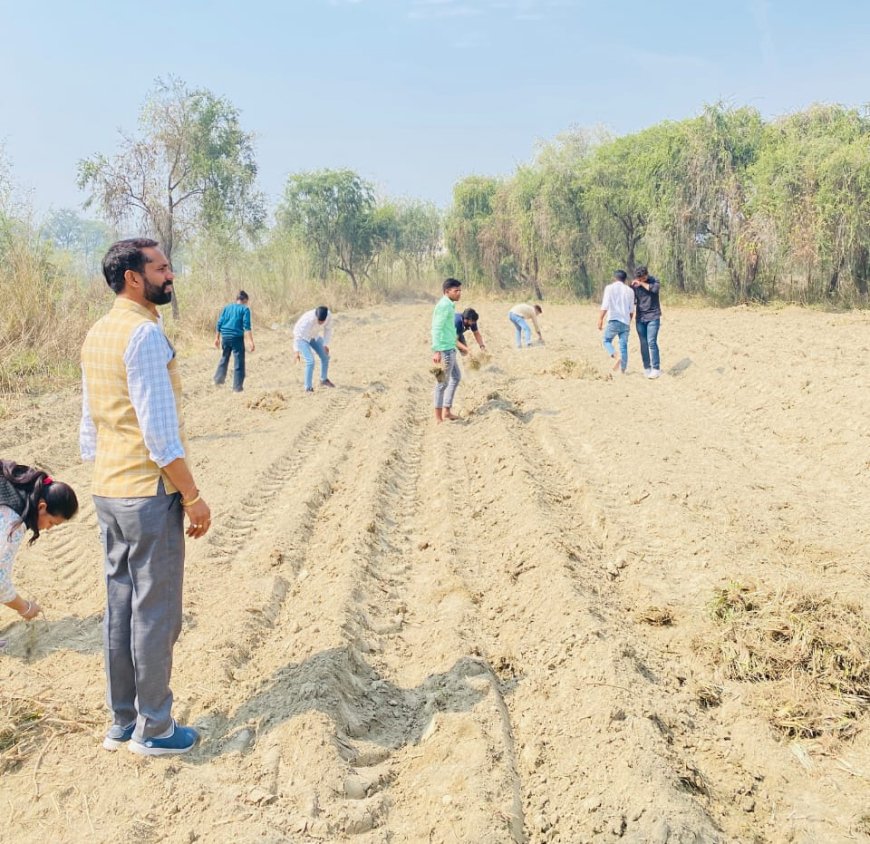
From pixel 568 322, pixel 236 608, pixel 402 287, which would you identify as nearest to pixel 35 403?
pixel 236 608

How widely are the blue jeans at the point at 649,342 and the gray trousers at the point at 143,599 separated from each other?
1030cm

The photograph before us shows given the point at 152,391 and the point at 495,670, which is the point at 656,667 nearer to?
the point at 495,670

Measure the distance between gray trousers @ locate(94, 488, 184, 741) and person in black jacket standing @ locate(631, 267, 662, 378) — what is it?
10090 mm

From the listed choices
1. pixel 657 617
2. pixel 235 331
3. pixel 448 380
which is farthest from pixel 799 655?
pixel 235 331

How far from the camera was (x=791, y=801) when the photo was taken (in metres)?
3.00

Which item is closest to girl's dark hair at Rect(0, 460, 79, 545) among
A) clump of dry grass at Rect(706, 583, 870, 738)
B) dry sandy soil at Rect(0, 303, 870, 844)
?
dry sandy soil at Rect(0, 303, 870, 844)

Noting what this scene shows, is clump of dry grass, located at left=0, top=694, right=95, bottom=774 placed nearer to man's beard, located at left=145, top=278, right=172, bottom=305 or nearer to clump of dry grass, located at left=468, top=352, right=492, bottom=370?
man's beard, located at left=145, top=278, right=172, bottom=305

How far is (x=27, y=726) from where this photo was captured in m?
3.29

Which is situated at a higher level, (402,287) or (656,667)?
(402,287)

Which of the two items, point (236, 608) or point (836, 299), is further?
point (836, 299)

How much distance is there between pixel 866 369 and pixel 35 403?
39.4 feet

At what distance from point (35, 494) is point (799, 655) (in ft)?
13.7

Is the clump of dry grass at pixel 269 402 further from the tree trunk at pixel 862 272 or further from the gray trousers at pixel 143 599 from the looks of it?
the tree trunk at pixel 862 272

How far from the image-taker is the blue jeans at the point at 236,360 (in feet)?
37.8
